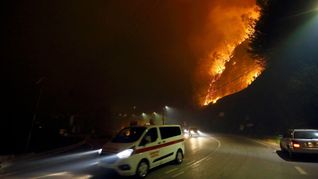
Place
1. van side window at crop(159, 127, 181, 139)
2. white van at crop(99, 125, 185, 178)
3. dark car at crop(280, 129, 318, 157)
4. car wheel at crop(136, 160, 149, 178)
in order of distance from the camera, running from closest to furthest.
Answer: white van at crop(99, 125, 185, 178)
car wheel at crop(136, 160, 149, 178)
van side window at crop(159, 127, 181, 139)
dark car at crop(280, 129, 318, 157)

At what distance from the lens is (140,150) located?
13.4 meters

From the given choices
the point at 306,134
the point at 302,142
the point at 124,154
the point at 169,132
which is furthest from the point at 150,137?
the point at 306,134

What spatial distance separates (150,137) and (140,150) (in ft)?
4.00

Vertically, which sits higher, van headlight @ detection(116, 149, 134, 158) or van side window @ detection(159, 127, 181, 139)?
van side window @ detection(159, 127, 181, 139)

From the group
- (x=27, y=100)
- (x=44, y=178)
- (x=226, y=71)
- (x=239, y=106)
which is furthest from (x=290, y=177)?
(x=226, y=71)

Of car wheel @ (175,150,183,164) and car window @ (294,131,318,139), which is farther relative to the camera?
car window @ (294,131,318,139)

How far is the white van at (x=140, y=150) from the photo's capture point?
1286 centimetres

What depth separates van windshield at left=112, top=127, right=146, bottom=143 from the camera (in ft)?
46.0

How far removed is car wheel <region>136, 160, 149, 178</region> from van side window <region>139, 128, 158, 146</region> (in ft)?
2.57

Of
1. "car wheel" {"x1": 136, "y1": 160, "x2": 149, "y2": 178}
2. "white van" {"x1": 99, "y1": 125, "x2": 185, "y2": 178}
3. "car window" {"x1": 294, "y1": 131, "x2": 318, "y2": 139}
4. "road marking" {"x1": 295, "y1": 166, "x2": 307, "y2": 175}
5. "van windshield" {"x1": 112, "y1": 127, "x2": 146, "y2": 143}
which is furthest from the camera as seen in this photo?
"car window" {"x1": 294, "y1": 131, "x2": 318, "y2": 139}

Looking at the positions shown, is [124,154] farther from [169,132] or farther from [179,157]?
[179,157]

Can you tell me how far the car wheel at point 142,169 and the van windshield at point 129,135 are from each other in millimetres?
1049

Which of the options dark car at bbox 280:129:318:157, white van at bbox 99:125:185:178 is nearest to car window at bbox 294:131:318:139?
dark car at bbox 280:129:318:157

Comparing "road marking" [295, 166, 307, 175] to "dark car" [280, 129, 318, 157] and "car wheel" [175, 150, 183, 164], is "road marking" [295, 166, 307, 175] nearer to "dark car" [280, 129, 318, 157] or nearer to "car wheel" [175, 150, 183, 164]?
"dark car" [280, 129, 318, 157]
